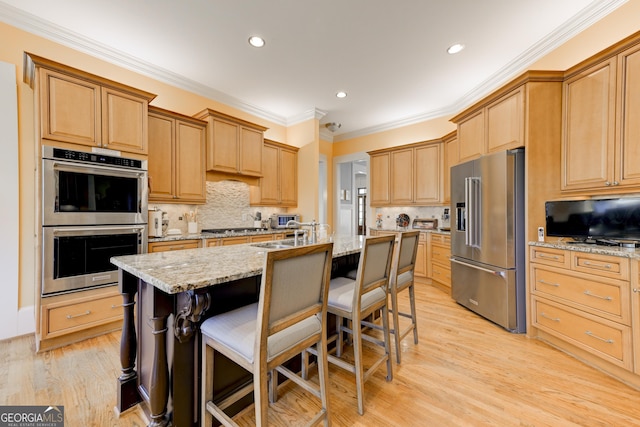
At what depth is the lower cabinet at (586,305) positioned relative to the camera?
1826mm

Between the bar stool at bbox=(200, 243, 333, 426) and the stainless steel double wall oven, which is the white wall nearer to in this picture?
the stainless steel double wall oven

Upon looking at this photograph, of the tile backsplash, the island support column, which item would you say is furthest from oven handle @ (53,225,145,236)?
the island support column

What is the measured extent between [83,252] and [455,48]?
4.38 meters

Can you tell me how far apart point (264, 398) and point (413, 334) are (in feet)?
6.12

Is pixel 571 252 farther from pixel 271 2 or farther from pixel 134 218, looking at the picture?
pixel 134 218

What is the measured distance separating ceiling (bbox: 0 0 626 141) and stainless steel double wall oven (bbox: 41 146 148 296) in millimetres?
1366

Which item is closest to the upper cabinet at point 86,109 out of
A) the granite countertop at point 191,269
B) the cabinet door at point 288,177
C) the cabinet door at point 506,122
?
the granite countertop at point 191,269

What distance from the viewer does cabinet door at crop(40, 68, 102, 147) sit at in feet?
7.34

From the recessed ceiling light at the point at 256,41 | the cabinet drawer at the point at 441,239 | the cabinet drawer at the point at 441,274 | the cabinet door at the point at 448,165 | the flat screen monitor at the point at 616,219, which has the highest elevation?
the recessed ceiling light at the point at 256,41

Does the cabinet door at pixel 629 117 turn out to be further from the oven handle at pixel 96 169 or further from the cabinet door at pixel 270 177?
the oven handle at pixel 96 169

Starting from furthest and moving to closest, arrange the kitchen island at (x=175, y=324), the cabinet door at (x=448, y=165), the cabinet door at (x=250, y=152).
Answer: the cabinet door at (x=448, y=165) < the cabinet door at (x=250, y=152) < the kitchen island at (x=175, y=324)

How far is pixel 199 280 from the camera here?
108 centimetres

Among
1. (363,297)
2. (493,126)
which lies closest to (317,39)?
(493,126)

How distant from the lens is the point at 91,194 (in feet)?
7.96
